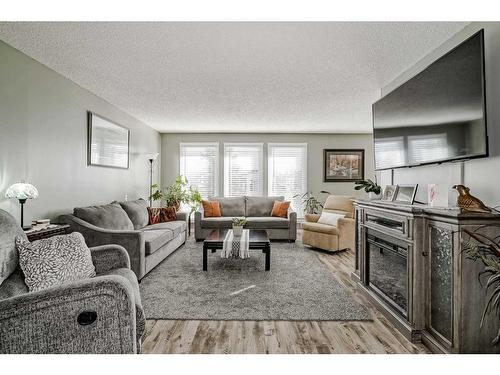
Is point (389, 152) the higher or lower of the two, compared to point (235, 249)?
higher

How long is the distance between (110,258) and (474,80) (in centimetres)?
294

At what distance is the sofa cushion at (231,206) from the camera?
6.41 metres

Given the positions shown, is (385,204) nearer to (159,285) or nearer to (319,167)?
(159,285)

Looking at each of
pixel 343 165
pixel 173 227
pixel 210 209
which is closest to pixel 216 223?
pixel 210 209

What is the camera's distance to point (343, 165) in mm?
7426

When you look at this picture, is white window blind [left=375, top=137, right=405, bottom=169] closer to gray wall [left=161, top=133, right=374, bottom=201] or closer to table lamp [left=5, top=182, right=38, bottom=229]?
table lamp [left=5, top=182, right=38, bottom=229]

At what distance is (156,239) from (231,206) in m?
2.69

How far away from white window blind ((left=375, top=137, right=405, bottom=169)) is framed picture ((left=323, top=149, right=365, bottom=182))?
12.8 ft

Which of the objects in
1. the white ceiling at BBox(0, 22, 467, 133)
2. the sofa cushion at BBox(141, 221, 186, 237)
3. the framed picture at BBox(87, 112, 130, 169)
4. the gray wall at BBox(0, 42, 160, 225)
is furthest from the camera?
the sofa cushion at BBox(141, 221, 186, 237)

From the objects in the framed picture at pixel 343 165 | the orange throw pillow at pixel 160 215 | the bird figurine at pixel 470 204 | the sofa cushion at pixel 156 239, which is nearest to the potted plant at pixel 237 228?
the sofa cushion at pixel 156 239

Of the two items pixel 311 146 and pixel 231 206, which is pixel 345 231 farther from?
pixel 311 146

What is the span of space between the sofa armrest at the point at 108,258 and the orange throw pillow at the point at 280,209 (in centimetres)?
414

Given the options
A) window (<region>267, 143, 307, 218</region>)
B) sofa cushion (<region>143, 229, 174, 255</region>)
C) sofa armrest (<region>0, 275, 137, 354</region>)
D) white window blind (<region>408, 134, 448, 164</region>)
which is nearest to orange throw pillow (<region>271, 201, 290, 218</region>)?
window (<region>267, 143, 307, 218</region>)

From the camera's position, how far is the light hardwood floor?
2104mm
